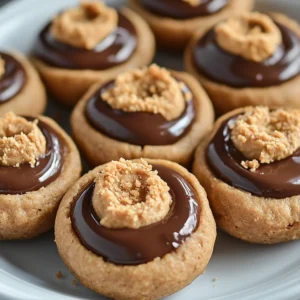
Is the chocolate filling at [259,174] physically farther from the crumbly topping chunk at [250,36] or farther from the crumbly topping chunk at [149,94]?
the crumbly topping chunk at [250,36]

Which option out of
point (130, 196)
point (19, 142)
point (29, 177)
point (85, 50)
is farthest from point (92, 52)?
point (130, 196)

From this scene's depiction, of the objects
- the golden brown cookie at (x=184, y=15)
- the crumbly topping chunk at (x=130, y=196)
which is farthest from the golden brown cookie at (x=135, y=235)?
the golden brown cookie at (x=184, y=15)

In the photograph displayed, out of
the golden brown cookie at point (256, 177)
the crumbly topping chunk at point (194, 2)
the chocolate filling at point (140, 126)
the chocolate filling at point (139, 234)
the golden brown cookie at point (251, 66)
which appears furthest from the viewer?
the crumbly topping chunk at point (194, 2)

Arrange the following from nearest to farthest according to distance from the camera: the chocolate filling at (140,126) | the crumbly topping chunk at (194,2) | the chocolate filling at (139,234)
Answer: the chocolate filling at (139,234)
the chocolate filling at (140,126)
the crumbly topping chunk at (194,2)

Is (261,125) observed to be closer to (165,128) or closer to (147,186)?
(165,128)

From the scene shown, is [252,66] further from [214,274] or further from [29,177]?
[29,177]

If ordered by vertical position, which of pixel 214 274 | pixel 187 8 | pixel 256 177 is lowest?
pixel 214 274
